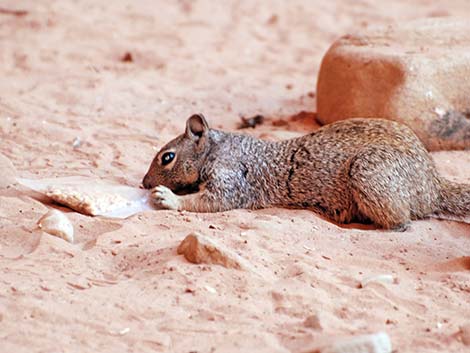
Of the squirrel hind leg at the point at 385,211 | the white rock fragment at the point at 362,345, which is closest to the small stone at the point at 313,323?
the white rock fragment at the point at 362,345

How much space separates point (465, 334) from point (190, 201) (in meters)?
2.40

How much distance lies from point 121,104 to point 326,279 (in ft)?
13.6

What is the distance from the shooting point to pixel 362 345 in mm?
3645

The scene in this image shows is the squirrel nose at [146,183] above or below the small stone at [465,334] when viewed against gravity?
below

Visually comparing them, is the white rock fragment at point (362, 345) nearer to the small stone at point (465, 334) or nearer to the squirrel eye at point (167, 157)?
the small stone at point (465, 334)

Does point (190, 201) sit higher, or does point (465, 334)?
point (465, 334)

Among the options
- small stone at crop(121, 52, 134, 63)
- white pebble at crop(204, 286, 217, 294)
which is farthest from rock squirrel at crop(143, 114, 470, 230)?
small stone at crop(121, 52, 134, 63)

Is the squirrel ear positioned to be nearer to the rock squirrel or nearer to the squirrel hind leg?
the rock squirrel

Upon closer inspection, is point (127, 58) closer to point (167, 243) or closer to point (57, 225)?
point (57, 225)

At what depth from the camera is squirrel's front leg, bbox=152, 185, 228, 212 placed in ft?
19.2

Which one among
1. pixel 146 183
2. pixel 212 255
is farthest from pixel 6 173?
pixel 212 255

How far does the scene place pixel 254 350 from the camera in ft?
12.6

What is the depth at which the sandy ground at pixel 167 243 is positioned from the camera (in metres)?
4.02

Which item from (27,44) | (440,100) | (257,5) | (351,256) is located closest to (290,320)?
(351,256)
